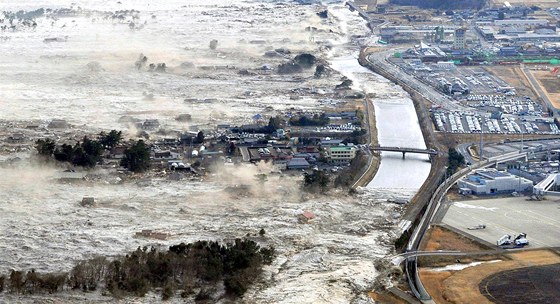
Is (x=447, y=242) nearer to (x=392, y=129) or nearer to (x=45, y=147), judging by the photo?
(x=45, y=147)

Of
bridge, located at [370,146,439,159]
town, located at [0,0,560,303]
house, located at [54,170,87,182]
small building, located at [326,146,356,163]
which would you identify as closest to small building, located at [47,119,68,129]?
town, located at [0,0,560,303]

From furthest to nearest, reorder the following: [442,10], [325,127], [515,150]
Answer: [442,10]
[325,127]
[515,150]

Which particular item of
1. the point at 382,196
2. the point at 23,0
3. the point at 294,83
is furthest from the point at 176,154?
the point at 23,0

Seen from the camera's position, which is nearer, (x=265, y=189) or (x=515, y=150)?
(x=265, y=189)

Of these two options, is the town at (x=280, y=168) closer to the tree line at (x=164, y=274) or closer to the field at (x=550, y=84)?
the tree line at (x=164, y=274)

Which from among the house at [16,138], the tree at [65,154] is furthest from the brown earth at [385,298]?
the house at [16,138]

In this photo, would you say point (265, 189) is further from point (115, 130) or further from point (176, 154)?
point (115, 130)
